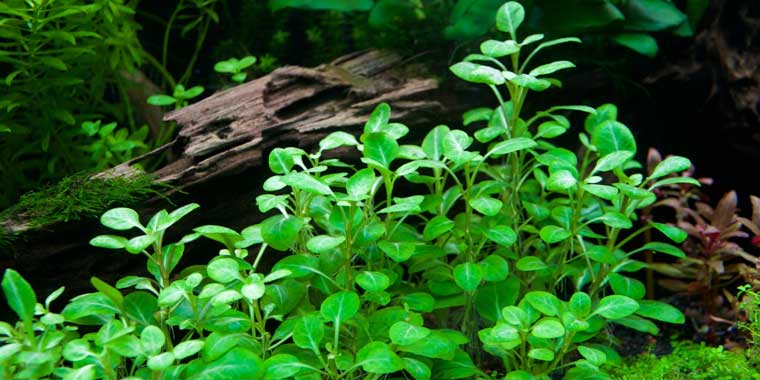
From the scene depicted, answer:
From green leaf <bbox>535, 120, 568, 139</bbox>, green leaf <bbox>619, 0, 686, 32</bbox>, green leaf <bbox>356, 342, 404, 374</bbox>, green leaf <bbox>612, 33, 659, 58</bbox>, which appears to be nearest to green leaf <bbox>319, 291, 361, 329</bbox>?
green leaf <bbox>356, 342, 404, 374</bbox>

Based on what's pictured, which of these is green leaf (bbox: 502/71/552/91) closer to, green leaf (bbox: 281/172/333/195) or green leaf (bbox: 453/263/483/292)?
green leaf (bbox: 453/263/483/292)

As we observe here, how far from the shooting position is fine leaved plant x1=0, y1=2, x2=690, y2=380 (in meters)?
2.11

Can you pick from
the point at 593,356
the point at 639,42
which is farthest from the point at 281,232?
the point at 639,42

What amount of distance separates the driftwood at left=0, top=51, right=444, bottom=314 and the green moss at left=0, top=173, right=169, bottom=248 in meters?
0.03

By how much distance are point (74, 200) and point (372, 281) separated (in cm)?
126

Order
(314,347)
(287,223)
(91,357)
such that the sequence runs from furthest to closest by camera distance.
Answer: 1. (287,223)
2. (314,347)
3. (91,357)

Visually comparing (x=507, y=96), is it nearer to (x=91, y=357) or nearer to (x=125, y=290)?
(x=125, y=290)

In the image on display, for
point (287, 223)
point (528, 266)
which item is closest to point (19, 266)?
point (287, 223)

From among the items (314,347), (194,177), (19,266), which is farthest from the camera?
(194,177)

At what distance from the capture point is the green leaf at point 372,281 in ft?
7.61

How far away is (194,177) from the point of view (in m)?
2.89

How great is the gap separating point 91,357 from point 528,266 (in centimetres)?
157

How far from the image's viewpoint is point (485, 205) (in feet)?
8.30

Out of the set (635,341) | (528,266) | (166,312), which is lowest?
(635,341)
